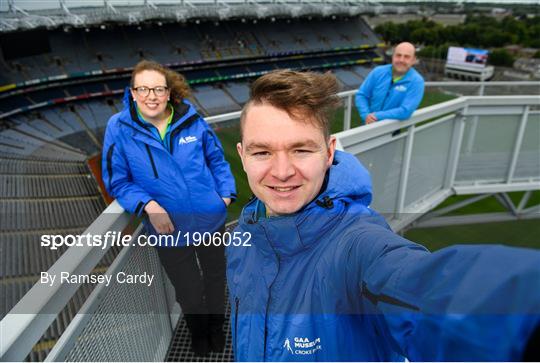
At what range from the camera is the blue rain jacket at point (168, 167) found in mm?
1801

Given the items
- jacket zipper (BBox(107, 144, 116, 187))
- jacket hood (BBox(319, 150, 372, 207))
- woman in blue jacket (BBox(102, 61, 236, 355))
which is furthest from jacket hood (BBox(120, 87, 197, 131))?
jacket hood (BBox(319, 150, 372, 207))

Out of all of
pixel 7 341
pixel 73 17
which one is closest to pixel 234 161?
pixel 7 341

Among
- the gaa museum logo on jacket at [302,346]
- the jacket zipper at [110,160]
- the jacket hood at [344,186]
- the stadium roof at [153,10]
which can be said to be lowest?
the gaa museum logo on jacket at [302,346]

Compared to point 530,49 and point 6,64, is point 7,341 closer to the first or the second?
point 6,64

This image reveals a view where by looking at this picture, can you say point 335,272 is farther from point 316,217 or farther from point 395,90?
point 395,90

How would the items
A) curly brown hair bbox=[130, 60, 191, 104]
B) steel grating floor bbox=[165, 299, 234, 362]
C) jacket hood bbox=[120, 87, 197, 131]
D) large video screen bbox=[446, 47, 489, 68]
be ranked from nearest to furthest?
jacket hood bbox=[120, 87, 197, 131], curly brown hair bbox=[130, 60, 191, 104], steel grating floor bbox=[165, 299, 234, 362], large video screen bbox=[446, 47, 489, 68]

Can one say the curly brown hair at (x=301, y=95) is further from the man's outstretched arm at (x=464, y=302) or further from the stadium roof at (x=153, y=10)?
the stadium roof at (x=153, y=10)

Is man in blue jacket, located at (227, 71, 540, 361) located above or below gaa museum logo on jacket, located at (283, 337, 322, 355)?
above

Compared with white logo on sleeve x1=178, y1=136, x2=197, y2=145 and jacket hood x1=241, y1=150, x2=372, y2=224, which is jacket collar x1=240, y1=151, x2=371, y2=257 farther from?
white logo on sleeve x1=178, y1=136, x2=197, y2=145

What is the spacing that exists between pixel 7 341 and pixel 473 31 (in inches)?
1946

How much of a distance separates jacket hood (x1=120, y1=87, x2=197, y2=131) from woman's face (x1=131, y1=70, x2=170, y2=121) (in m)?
0.04

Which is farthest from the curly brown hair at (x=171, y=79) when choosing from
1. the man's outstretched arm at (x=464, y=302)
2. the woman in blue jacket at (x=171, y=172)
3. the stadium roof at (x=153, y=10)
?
the stadium roof at (x=153, y=10)

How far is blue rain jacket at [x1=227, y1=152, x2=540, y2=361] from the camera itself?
396 millimetres

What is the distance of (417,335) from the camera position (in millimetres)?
522
